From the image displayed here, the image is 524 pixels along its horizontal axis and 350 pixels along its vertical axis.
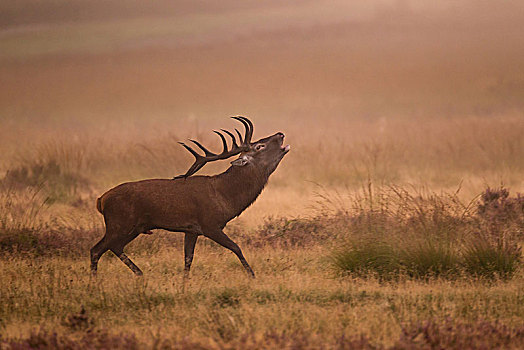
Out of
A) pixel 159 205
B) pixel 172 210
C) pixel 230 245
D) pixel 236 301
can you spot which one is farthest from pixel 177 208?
pixel 236 301

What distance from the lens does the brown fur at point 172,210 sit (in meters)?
10.6

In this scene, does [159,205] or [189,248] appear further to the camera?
[189,248]

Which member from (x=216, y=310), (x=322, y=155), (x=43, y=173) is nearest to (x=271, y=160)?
(x=216, y=310)

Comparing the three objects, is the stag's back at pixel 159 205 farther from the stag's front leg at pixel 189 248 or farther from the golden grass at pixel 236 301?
the golden grass at pixel 236 301

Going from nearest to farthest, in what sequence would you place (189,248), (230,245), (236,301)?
(236,301) → (230,245) → (189,248)

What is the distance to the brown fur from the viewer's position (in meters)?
10.6

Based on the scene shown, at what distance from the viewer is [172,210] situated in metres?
10.6

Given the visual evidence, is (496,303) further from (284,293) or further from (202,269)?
(202,269)

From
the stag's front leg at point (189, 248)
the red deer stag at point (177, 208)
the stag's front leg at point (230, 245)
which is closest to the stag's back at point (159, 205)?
the red deer stag at point (177, 208)

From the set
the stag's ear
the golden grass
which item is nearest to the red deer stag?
the stag's ear

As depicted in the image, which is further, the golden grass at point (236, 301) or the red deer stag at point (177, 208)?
the red deer stag at point (177, 208)

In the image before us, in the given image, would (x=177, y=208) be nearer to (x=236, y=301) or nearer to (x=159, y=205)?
(x=159, y=205)

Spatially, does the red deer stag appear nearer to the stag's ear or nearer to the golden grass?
the stag's ear

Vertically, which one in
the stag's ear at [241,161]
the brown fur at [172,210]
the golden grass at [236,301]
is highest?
the stag's ear at [241,161]
